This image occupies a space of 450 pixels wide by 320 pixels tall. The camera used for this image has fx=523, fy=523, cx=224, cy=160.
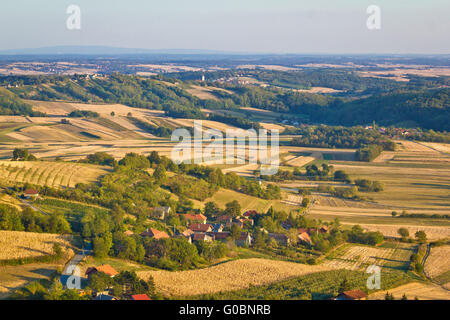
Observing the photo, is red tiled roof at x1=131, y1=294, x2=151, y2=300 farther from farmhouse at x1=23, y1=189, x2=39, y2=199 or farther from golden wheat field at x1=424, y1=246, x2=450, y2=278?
farmhouse at x1=23, y1=189, x2=39, y2=199

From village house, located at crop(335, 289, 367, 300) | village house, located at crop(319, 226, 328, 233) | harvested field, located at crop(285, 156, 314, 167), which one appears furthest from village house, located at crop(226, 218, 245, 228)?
harvested field, located at crop(285, 156, 314, 167)

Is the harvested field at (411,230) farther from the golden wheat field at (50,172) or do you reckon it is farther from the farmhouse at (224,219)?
the golden wheat field at (50,172)

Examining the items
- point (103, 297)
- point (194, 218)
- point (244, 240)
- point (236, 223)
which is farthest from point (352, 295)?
point (194, 218)

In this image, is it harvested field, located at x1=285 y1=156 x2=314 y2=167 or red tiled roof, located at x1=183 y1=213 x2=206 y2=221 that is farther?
harvested field, located at x1=285 y1=156 x2=314 y2=167

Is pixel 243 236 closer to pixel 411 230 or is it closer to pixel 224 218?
pixel 224 218

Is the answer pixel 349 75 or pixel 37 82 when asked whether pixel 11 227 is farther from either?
pixel 349 75

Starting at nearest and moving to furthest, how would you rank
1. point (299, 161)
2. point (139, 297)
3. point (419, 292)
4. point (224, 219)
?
point (139, 297), point (419, 292), point (224, 219), point (299, 161)

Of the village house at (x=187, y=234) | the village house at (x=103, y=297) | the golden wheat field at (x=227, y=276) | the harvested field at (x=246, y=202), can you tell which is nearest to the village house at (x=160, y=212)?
the village house at (x=187, y=234)
